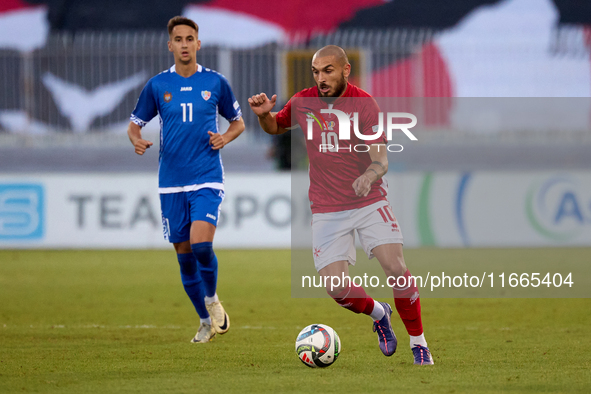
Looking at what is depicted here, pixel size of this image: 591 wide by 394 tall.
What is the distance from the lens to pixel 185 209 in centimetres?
624

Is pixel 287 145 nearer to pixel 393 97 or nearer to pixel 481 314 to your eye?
pixel 393 97

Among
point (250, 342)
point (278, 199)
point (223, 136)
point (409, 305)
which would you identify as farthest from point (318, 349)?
point (278, 199)

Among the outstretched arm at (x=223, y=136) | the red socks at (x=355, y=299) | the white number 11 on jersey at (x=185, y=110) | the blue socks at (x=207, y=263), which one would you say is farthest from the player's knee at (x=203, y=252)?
the red socks at (x=355, y=299)

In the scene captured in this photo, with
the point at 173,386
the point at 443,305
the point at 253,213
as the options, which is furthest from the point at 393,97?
the point at 173,386

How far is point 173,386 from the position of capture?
14.3 ft

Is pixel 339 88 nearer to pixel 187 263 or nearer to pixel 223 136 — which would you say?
pixel 223 136

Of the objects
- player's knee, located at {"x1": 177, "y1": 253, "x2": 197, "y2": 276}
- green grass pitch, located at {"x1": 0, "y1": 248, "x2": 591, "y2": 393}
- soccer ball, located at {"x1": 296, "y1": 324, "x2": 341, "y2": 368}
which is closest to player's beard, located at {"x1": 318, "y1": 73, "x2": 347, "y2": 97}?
soccer ball, located at {"x1": 296, "y1": 324, "x2": 341, "y2": 368}

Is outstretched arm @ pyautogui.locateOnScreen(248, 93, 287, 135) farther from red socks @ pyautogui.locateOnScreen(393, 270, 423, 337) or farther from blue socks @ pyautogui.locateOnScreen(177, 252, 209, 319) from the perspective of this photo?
blue socks @ pyautogui.locateOnScreen(177, 252, 209, 319)

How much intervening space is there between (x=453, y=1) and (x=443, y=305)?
57.4 ft

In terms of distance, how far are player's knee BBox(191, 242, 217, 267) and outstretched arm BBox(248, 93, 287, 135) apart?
1.09 m

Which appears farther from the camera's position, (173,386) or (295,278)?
(295,278)

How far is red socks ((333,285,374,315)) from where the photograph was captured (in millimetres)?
5176

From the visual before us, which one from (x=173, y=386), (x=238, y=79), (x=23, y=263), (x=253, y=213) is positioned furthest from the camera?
(x=238, y=79)

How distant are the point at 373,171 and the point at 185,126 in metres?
1.88
